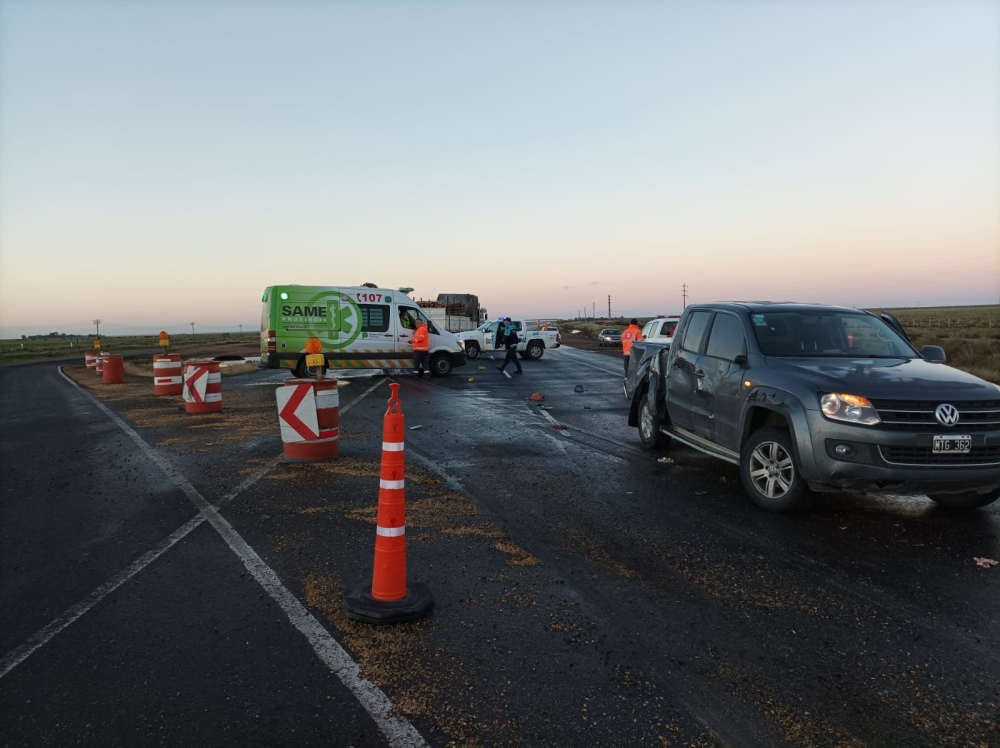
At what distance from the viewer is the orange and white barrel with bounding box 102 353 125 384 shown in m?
20.1

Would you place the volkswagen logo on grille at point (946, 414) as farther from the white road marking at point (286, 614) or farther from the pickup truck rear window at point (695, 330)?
the white road marking at point (286, 614)

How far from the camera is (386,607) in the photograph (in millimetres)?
3770


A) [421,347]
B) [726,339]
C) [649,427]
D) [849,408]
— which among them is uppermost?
[726,339]

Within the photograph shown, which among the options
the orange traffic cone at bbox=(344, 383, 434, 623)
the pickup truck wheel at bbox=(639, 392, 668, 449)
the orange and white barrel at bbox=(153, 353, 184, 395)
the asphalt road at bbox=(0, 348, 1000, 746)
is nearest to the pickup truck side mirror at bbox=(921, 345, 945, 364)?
the asphalt road at bbox=(0, 348, 1000, 746)

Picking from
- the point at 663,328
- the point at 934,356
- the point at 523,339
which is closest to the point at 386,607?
the point at 934,356

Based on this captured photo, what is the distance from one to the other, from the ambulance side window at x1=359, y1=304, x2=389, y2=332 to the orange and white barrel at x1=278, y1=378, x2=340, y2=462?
37.1 feet

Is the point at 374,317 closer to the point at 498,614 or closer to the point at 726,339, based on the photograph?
the point at 726,339

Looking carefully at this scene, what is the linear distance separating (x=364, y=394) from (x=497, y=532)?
1096 centimetres

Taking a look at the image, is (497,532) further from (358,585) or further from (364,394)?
(364,394)

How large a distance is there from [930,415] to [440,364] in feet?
54.5

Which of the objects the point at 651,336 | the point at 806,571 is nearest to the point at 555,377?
the point at 651,336

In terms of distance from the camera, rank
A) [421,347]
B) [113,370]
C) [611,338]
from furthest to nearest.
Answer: [611,338], [113,370], [421,347]

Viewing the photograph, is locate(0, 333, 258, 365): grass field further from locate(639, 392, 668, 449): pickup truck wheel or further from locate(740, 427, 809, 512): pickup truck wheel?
locate(740, 427, 809, 512): pickup truck wheel

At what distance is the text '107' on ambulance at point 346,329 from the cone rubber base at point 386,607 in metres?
14.2
